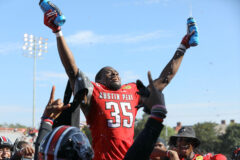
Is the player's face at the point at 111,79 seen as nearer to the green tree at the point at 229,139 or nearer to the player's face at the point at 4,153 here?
the player's face at the point at 4,153

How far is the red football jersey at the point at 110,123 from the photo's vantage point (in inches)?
177

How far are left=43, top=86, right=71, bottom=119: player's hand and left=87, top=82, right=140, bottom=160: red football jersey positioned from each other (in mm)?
1680

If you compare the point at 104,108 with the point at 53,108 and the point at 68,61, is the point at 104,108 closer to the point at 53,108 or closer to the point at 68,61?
the point at 68,61

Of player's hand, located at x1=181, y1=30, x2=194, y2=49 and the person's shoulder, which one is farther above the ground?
player's hand, located at x1=181, y1=30, x2=194, y2=49

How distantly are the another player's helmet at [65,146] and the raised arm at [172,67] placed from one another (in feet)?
8.06

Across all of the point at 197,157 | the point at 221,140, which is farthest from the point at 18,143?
the point at 221,140

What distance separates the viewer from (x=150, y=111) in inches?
94.2

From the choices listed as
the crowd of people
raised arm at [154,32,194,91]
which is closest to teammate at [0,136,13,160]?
the crowd of people

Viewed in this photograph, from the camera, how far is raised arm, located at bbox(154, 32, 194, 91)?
4980 mm

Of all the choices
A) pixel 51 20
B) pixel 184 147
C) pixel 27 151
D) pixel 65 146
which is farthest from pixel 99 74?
pixel 65 146

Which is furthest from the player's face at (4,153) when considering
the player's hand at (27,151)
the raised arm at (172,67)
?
the raised arm at (172,67)

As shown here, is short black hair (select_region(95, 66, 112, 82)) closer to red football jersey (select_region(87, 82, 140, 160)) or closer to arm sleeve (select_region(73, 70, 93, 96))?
red football jersey (select_region(87, 82, 140, 160))

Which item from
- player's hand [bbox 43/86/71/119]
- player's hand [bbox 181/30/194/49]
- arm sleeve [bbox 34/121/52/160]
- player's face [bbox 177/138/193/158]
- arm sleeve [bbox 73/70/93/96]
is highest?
player's hand [bbox 181/30/194/49]

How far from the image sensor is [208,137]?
62062mm
